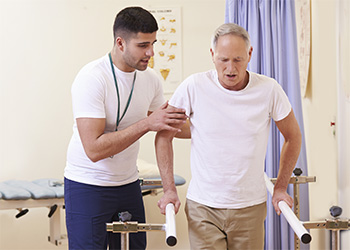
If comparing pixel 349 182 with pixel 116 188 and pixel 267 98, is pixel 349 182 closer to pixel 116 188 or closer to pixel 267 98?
pixel 267 98

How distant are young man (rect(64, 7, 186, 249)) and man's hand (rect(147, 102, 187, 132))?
103 millimetres

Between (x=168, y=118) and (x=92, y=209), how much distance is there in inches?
20.5

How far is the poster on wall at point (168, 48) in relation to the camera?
4281mm

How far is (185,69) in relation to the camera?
4.32 metres

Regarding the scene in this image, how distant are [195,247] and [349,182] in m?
1.07

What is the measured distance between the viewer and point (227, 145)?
1.80 meters

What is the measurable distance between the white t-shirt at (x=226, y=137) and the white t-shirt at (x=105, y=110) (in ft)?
1.01

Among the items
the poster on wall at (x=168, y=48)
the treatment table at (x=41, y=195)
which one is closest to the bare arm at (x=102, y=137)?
the treatment table at (x=41, y=195)

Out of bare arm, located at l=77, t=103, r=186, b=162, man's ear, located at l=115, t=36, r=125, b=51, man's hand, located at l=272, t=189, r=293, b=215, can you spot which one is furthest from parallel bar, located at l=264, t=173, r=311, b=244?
man's ear, located at l=115, t=36, r=125, b=51

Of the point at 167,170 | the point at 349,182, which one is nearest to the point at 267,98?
the point at 167,170

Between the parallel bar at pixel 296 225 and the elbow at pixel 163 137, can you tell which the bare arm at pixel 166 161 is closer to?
the elbow at pixel 163 137

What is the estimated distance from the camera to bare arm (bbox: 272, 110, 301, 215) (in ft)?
6.31

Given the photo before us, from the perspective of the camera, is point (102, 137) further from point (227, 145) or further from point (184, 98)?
point (227, 145)

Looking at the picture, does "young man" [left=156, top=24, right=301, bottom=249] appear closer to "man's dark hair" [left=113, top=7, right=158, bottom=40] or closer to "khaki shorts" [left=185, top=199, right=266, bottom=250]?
"khaki shorts" [left=185, top=199, right=266, bottom=250]
